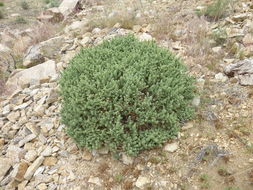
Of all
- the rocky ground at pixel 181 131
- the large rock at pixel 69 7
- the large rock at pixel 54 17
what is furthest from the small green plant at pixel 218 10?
the large rock at pixel 54 17

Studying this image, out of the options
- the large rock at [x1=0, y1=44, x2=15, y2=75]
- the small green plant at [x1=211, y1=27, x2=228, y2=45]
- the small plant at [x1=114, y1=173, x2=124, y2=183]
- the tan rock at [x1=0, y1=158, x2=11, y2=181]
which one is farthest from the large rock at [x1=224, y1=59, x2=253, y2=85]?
the large rock at [x1=0, y1=44, x2=15, y2=75]

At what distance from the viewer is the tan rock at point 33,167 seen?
3.29 metres

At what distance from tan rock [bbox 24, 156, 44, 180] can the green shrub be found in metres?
0.67

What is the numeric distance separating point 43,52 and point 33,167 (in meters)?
3.69

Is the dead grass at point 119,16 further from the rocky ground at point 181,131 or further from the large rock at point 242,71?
the large rock at point 242,71

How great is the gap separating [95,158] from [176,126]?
1.24 m

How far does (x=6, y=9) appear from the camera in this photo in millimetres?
12969

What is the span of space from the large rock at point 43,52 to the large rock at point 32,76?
1.60 feet

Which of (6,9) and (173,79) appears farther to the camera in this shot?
(6,9)

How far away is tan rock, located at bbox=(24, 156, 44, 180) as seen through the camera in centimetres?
329

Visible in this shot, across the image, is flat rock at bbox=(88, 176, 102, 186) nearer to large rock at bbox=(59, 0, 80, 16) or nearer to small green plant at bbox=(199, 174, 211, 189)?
small green plant at bbox=(199, 174, 211, 189)

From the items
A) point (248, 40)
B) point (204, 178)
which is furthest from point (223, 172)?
point (248, 40)

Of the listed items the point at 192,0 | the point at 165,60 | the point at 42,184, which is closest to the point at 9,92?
the point at 42,184

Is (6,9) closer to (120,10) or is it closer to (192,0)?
(120,10)
